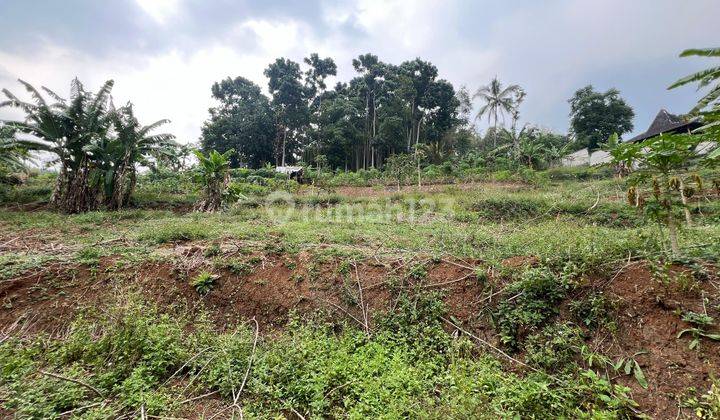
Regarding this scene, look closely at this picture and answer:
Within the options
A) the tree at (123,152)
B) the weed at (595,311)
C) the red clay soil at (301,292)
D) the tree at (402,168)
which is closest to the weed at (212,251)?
the red clay soil at (301,292)

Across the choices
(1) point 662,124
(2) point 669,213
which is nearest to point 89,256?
(2) point 669,213

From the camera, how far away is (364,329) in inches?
141

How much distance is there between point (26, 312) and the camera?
145 inches

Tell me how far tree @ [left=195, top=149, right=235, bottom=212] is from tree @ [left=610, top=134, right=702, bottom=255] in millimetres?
10862

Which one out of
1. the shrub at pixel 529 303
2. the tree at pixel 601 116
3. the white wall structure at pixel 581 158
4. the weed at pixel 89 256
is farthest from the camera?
the tree at pixel 601 116

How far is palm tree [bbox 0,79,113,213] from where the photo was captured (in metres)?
9.94

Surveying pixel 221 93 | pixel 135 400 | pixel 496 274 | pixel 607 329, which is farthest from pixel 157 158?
pixel 221 93

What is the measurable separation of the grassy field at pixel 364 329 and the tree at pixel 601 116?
102 feet

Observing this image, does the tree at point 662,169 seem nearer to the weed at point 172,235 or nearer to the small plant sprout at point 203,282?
the small plant sprout at point 203,282

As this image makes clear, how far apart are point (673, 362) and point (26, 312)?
658 centimetres

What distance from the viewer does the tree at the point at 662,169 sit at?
2.82m

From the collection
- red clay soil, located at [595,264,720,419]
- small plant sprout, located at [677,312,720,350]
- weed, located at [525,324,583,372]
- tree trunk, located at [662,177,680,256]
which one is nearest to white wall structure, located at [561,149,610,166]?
tree trunk, located at [662,177,680,256]

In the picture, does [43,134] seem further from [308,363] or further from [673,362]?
[673,362]

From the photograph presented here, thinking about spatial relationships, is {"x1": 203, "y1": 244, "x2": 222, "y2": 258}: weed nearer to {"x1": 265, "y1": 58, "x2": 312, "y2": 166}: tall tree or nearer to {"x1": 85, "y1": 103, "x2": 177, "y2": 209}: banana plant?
{"x1": 85, "y1": 103, "x2": 177, "y2": 209}: banana plant
